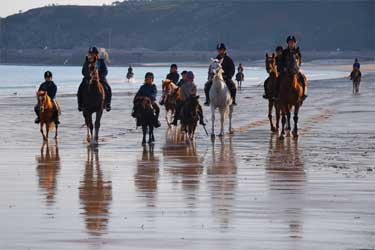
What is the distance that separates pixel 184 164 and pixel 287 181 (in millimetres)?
3084

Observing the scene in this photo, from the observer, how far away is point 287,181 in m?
16.9

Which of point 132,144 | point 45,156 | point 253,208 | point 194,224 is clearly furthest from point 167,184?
point 132,144

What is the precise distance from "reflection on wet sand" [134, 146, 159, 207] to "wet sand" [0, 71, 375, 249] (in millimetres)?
20

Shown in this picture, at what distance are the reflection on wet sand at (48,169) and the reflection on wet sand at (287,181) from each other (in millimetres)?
2673

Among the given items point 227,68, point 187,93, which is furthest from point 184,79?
point 227,68

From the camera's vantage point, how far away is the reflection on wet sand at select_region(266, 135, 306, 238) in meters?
13.0

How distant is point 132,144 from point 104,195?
870 cm

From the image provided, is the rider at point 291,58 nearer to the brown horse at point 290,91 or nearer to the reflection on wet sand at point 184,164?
the brown horse at point 290,91

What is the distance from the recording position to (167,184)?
54.0 feet

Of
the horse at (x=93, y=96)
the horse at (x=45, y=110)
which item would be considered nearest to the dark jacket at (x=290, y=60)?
the horse at (x=93, y=96)

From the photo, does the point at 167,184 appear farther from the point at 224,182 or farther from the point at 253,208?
the point at 253,208

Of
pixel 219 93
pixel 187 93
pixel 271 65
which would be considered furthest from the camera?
pixel 271 65

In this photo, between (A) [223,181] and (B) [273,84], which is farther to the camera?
(B) [273,84]

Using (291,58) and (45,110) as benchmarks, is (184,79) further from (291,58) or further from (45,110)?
(45,110)
